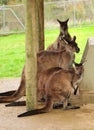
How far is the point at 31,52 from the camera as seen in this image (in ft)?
18.1

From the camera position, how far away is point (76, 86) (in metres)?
5.96

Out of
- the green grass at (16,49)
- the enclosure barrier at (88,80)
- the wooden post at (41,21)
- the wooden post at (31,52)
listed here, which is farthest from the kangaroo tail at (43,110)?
the green grass at (16,49)

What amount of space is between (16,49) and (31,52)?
307 inches

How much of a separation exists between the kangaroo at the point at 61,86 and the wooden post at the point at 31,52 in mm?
183

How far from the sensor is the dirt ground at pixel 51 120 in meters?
5.05

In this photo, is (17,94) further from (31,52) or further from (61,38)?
(61,38)

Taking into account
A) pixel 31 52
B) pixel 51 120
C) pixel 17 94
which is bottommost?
pixel 51 120

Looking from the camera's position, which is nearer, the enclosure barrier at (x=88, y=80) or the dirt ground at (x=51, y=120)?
the dirt ground at (x=51, y=120)

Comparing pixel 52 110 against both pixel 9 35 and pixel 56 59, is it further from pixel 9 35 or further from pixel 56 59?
pixel 9 35

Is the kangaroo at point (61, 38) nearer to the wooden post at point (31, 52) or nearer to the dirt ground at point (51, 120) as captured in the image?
the dirt ground at point (51, 120)

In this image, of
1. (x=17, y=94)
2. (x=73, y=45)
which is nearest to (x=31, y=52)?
(x=73, y=45)

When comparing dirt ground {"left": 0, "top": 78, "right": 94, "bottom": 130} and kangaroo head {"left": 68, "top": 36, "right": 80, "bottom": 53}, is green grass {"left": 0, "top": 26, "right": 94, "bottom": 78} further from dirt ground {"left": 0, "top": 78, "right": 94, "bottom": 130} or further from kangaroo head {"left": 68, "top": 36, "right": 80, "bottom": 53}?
dirt ground {"left": 0, "top": 78, "right": 94, "bottom": 130}

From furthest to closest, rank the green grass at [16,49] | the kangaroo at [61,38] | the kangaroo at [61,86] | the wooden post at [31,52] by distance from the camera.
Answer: the green grass at [16,49] → the kangaroo at [61,38] → the kangaroo at [61,86] → the wooden post at [31,52]

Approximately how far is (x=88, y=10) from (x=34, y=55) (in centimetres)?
1164
